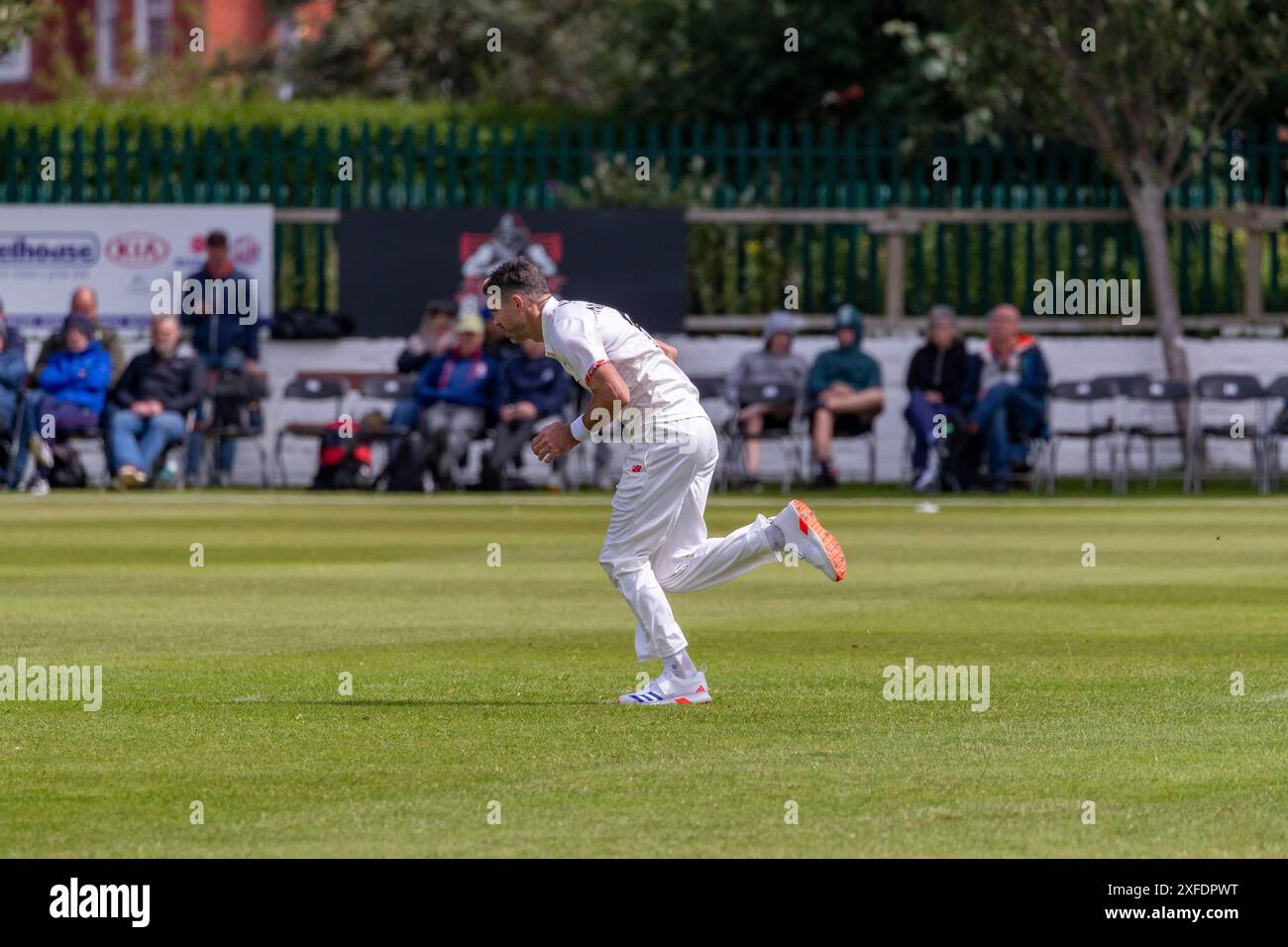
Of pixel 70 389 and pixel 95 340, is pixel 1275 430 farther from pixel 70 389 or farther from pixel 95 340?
pixel 70 389

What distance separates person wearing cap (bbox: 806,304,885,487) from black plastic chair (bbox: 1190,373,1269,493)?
3.32 metres

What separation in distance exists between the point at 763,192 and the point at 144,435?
8021mm

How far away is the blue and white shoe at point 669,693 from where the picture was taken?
9.81 meters

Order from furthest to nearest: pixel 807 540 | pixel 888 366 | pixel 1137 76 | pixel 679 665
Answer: pixel 888 366 < pixel 1137 76 < pixel 807 540 < pixel 679 665

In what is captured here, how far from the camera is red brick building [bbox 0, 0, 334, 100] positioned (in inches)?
1996

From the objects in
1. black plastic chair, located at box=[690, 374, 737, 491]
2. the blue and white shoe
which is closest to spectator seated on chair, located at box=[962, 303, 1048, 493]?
black plastic chair, located at box=[690, 374, 737, 491]

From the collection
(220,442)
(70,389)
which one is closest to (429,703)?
(70,389)

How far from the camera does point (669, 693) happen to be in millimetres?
9812

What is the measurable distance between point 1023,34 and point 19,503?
478 inches

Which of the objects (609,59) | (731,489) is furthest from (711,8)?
(731,489)

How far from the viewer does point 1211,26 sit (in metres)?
26.4

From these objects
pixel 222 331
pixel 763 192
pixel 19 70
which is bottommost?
pixel 222 331

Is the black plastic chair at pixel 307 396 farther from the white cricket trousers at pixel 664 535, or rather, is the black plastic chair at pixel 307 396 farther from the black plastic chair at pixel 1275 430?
the white cricket trousers at pixel 664 535

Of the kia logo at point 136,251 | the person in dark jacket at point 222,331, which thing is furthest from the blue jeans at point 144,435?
the kia logo at point 136,251
